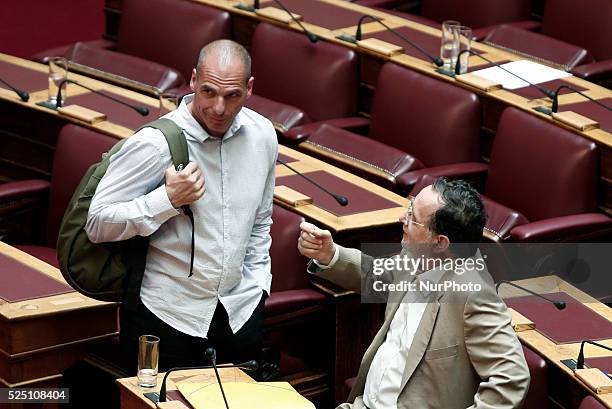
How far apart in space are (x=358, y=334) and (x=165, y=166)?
0.44 metres

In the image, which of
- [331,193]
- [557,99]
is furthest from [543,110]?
[331,193]

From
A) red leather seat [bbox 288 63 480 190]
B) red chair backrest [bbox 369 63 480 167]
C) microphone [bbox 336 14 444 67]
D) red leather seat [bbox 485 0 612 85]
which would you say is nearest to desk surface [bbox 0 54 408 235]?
red leather seat [bbox 288 63 480 190]

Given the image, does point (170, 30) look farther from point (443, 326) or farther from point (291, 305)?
point (443, 326)

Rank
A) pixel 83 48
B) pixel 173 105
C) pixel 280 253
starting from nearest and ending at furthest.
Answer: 1. pixel 280 253
2. pixel 173 105
3. pixel 83 48

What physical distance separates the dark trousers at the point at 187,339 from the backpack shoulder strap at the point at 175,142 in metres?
0.16

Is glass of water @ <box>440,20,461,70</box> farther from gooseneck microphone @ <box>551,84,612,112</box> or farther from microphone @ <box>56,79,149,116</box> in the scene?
microphone @ <box>56,79,149,116</box>

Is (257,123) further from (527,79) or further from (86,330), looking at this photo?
(527,79)

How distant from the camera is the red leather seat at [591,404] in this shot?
124 centimetres

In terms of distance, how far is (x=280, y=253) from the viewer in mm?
1641

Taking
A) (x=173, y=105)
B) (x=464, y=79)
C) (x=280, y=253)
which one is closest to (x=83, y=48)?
(x=173, y=105)

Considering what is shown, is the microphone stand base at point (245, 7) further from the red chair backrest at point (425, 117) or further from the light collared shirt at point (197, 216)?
the light collared shirt at point (197, 216)

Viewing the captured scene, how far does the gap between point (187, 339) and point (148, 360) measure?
0.10 m

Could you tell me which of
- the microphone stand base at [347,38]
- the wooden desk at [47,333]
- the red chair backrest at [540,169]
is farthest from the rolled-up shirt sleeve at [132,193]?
the microphone stand base at [347,38]

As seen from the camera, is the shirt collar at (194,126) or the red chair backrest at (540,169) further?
the red chair backrest at (540,169)
